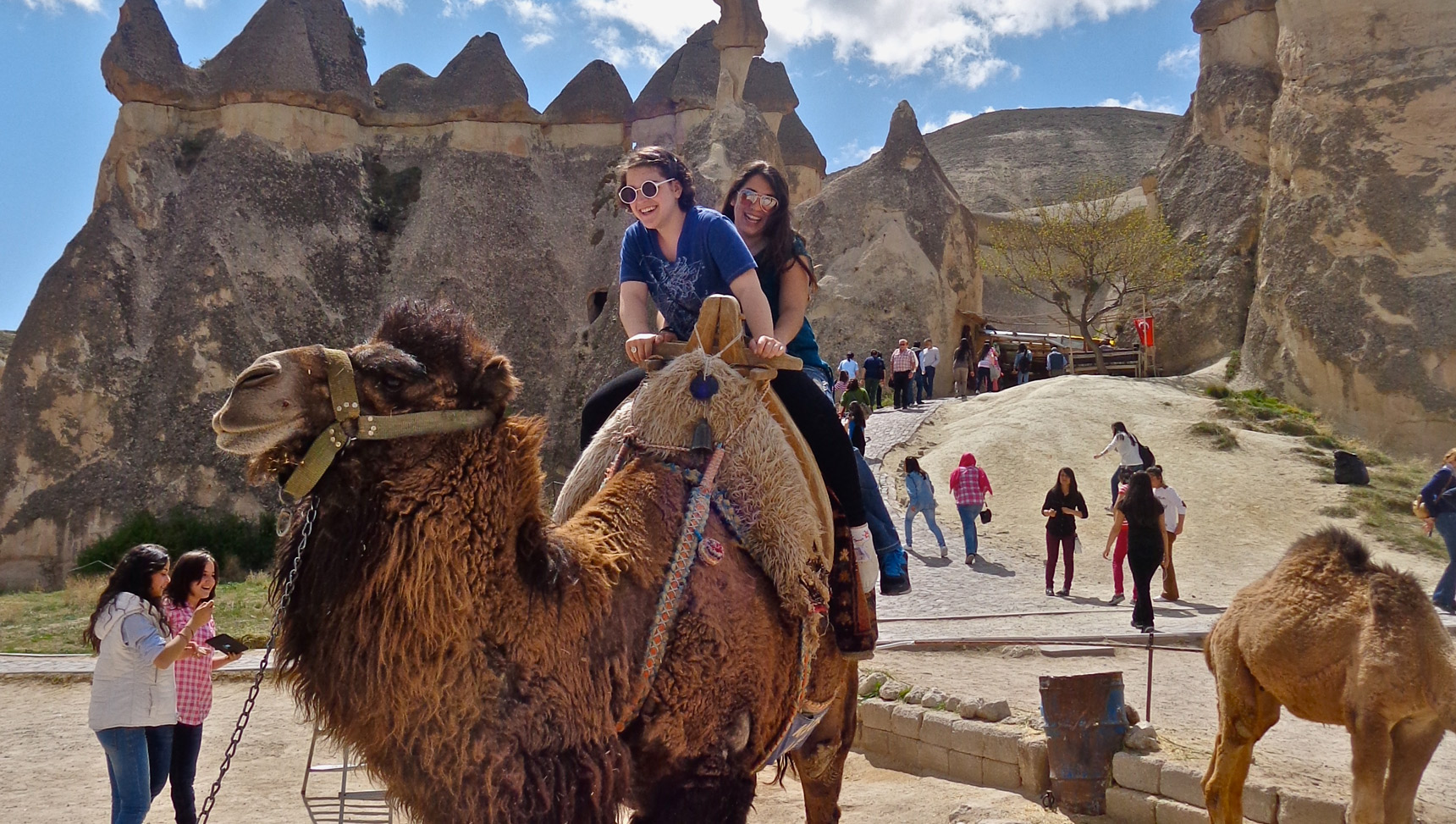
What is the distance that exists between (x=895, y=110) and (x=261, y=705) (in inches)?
1068

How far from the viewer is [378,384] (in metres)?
2.27

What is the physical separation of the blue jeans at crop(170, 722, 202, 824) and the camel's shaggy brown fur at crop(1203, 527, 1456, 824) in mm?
5002

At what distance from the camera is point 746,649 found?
2.83 metres

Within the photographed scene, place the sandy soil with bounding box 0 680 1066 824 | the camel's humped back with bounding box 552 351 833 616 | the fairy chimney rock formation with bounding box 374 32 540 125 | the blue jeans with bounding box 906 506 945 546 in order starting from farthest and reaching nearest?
the fairy chimney rock formation with bounding box 374 32 540 125
the blue jeans with bounding box 906 506 945 546
the sandy soil with bounding box 0 680 1066 824
the camel's humped back with bounding box 552 351 833 616

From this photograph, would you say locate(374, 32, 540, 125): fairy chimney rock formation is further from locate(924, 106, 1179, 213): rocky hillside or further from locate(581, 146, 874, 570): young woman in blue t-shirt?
locate(924, 106, 1179, 213): rocky hillside

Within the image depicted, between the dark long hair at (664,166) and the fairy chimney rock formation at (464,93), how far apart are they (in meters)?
26.9

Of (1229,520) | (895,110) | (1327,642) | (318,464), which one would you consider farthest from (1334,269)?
(318,464)

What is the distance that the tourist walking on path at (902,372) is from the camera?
2395cm

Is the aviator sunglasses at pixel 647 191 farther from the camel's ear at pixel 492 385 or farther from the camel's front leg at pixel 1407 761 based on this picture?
the camel's front leg at pixel 1407 761

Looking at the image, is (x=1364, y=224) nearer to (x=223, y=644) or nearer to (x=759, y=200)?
(x=759, y=200)

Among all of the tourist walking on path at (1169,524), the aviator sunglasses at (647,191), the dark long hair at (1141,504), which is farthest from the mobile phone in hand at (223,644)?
the tourist walking on path at (1169,524)

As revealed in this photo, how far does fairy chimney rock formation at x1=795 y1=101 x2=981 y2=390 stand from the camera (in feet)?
96.0

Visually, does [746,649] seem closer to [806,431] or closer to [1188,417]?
[806,431]

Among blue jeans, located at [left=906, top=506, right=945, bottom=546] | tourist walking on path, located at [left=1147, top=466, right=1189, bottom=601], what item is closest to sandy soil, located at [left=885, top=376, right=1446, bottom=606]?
tourist walking on path, located at [left=1147, top=466, right=1189, bottom=601]
